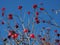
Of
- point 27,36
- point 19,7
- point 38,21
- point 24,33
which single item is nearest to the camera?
point 27,36

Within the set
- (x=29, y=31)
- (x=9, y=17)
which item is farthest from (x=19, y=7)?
(x=29, y=31)

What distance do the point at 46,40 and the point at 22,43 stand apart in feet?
2.92

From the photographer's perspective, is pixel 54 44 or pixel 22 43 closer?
pixel 22 43

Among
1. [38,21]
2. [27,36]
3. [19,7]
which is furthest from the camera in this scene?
[19,7]

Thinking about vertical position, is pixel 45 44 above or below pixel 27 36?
below

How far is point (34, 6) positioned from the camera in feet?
16.9

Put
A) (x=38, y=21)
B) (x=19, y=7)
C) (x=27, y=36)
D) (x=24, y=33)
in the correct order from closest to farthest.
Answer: (x=27, y=36), (x=24, y=33), (x=38, y=21), (x=19, y=7)

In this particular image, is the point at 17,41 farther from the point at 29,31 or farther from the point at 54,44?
the point at 54,44

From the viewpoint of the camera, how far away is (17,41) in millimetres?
4445

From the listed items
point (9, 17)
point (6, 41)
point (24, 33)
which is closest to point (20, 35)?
point (24, 33)

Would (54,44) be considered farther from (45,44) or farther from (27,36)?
(27,36)

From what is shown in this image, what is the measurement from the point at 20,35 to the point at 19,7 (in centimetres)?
106

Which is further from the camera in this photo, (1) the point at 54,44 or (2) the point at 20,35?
(1) the point at 54,44

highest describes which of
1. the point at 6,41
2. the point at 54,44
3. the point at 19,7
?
the point at 19,7
